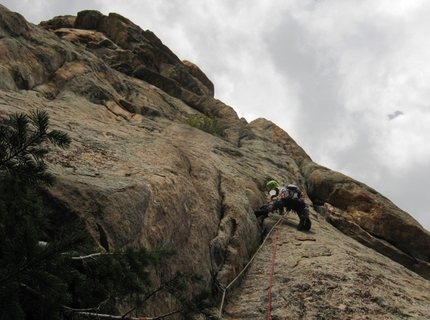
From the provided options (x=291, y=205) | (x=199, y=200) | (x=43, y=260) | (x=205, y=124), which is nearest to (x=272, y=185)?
(x=291, y=205)

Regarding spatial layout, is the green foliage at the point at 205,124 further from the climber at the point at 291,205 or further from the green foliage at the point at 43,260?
the green foliage at the point at 43,260

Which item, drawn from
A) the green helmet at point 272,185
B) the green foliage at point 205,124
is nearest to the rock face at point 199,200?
the green helmet at point 272,185

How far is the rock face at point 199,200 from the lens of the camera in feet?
21.7

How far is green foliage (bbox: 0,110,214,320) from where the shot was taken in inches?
109

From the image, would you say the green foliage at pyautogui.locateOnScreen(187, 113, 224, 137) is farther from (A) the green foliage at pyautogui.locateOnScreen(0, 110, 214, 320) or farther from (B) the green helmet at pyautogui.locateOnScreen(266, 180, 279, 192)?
(A) the green foliage at pyautogui.locateOnScreen(0, 110, 214, 320)

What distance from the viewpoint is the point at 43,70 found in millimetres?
14734

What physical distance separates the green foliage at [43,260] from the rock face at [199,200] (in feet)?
2.87

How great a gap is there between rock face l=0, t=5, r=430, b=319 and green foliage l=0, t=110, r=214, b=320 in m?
0.87

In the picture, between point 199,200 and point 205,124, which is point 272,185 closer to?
point 199,200

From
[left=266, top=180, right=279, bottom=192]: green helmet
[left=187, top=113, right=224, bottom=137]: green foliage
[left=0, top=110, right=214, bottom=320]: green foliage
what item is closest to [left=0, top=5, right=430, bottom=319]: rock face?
[left=266, top=180, right=279, bottom=192]: green helmet

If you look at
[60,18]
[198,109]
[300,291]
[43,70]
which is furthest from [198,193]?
[60,18]

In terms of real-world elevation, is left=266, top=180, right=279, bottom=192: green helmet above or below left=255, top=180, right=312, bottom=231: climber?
above

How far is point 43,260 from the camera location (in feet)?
9.16

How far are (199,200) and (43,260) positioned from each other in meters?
6.64
